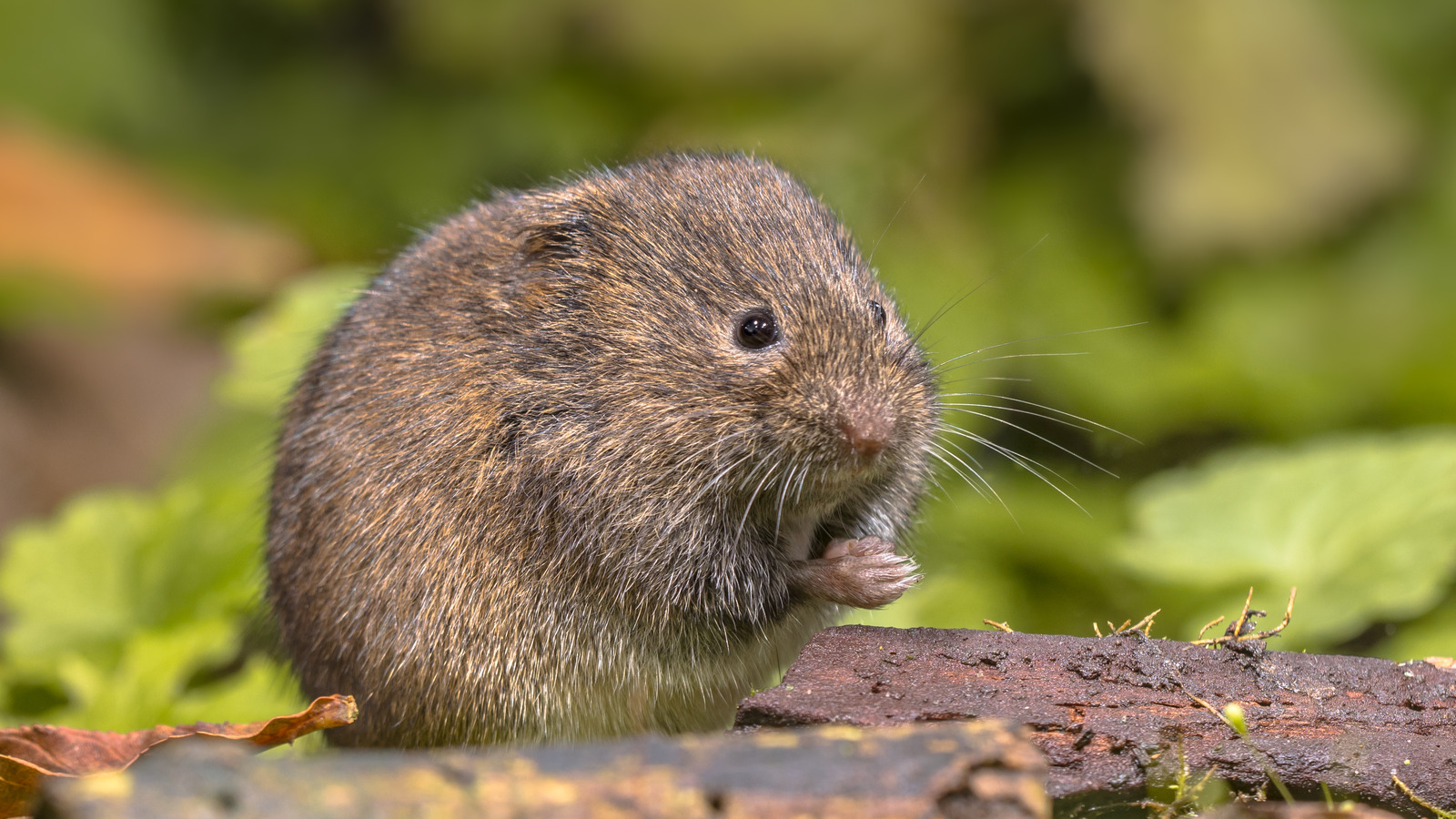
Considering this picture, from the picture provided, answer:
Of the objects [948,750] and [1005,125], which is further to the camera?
[1005,125]

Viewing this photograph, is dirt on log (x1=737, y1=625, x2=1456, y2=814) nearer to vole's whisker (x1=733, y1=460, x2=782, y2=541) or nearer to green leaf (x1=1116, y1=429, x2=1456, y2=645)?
vole's whisker (x1=733, y1=460, x2=782, y2=541)

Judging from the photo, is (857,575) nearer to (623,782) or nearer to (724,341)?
(724,341)

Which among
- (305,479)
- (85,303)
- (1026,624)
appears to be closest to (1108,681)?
(305,479)

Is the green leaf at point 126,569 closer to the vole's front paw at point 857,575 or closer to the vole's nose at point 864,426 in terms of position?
the vole's front paw at point 857,575

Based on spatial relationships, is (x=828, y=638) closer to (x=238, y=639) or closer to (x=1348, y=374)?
(x=238, y=639)

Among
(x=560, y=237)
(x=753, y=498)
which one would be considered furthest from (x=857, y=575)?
(x=560, y=237)
